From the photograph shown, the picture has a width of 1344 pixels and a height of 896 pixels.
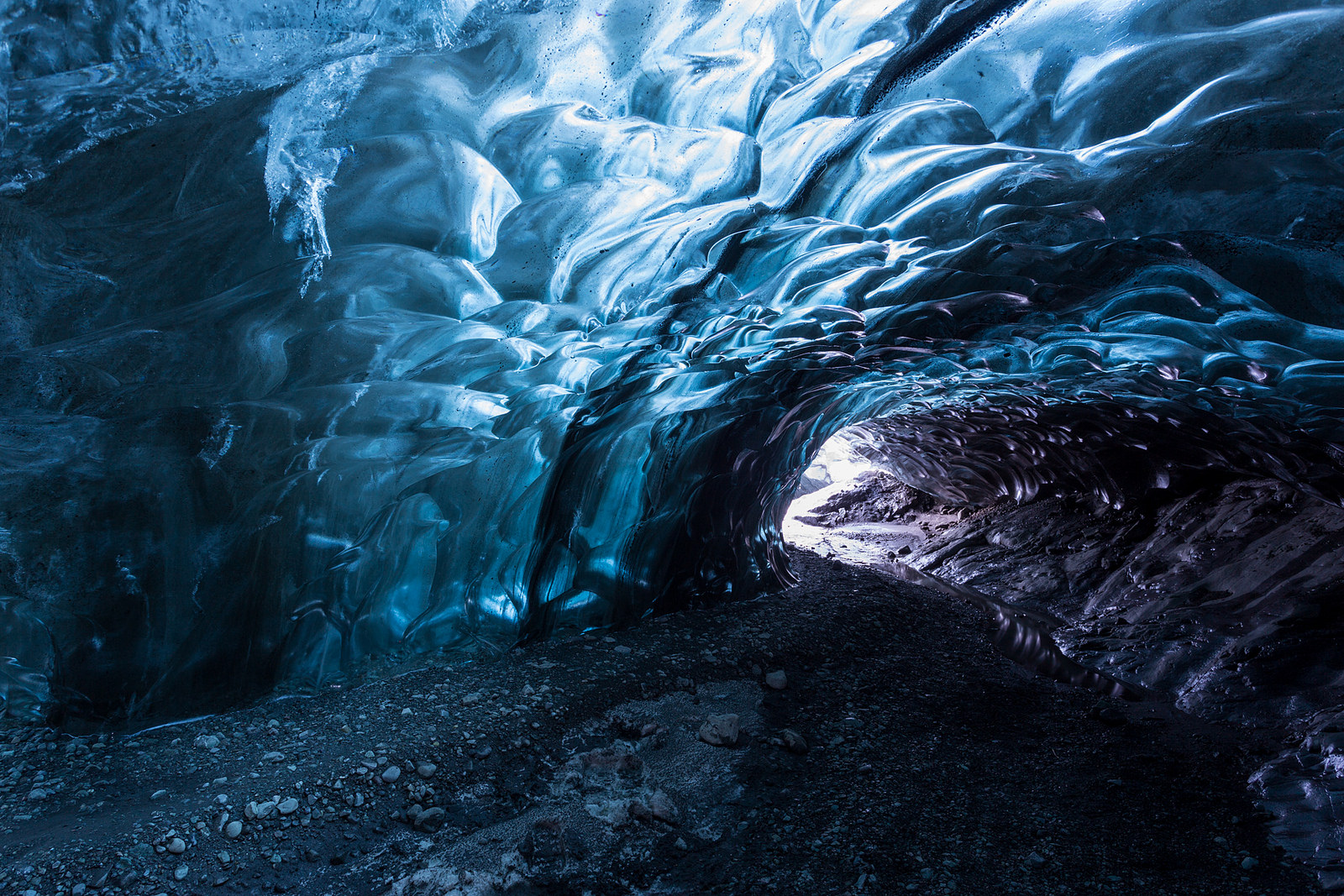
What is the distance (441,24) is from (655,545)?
3082 millimetres

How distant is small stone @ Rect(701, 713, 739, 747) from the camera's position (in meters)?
3.30

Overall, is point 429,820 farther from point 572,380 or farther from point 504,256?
point 504,256

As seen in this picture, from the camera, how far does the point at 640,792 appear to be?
9.73 feet

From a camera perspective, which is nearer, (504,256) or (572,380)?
(504,256)

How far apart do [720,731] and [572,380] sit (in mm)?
1852

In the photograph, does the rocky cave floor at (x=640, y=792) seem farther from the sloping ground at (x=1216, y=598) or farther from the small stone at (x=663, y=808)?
the sloping ground at (x=1216, y=598)

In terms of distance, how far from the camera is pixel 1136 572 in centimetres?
582

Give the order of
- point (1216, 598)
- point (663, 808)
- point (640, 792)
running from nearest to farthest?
point (663, 808) → point (640, 792) → point (1216, 598)

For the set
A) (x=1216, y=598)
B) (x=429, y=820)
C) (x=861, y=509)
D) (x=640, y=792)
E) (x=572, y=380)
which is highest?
(x=572, y=380)

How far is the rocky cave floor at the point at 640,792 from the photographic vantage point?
247 centimetres

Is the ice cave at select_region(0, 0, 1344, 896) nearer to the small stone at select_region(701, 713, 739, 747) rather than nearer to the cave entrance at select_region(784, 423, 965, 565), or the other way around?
the small stone at select_region(701, 713, 739, 747)

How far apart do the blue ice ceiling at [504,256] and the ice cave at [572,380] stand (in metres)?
0.02

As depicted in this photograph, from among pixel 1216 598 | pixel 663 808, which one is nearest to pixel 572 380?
pixel 663 808

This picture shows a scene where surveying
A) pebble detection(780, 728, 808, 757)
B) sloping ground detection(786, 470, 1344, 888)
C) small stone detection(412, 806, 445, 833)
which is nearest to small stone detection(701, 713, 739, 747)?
pebble detection(780, 728, 808, 757)
